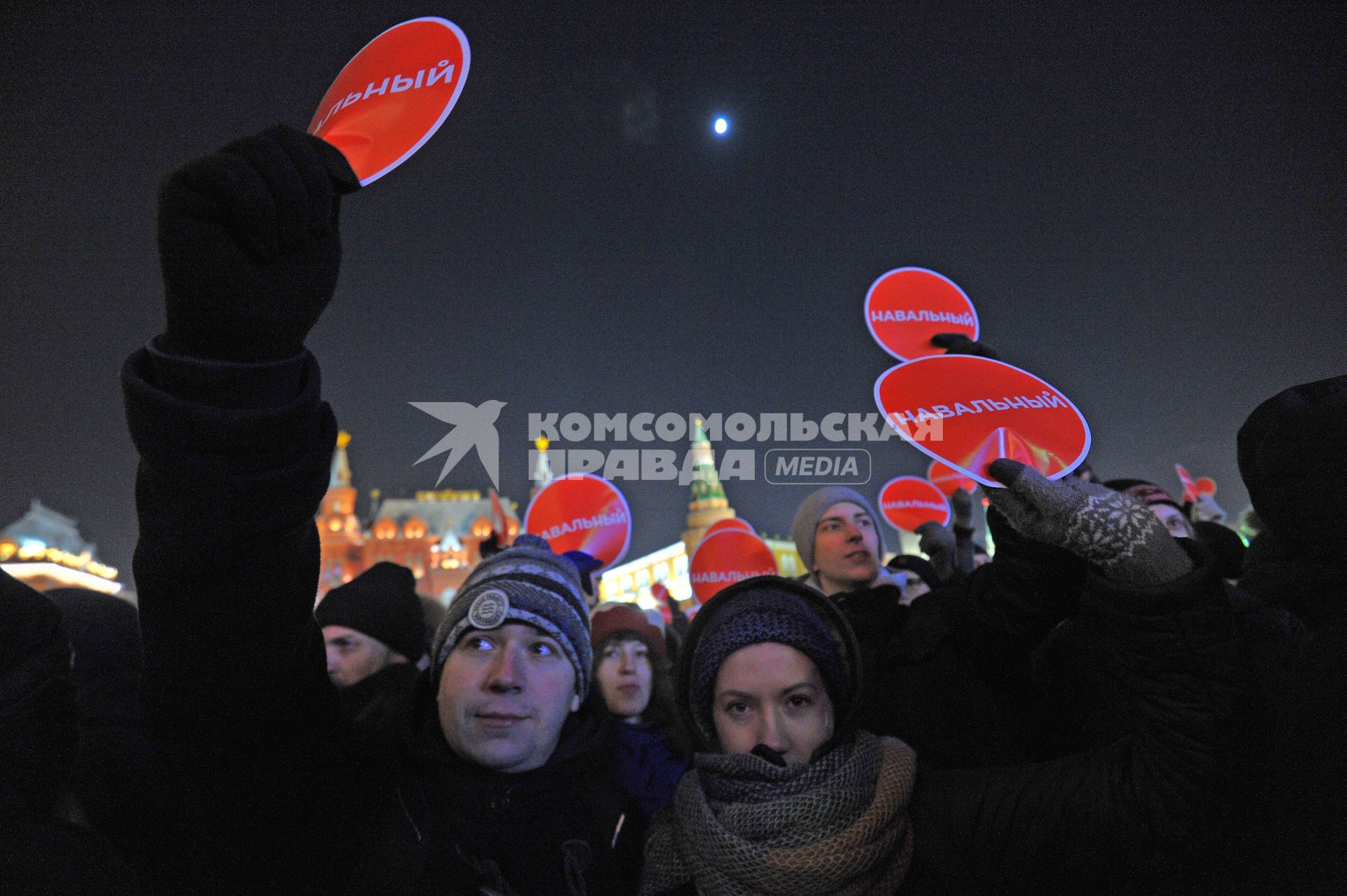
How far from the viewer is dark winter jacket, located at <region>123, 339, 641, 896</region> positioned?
116 cm

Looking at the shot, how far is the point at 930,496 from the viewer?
8.17 m

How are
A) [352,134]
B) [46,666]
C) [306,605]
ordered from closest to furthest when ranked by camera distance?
[306,605] < [46,666] < [352,134]

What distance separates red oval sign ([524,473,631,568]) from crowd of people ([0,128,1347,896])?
409 centimetres

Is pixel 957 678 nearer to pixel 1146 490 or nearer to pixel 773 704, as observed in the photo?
pixel 773 704

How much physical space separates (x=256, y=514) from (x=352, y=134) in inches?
48.3

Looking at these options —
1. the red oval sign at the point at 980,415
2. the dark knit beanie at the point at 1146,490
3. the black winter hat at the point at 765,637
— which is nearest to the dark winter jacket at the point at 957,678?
the red oval sign at the point at 980,415

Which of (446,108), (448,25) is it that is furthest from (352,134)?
(448,25)

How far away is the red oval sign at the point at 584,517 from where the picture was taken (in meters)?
6.90

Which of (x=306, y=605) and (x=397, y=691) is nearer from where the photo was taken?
(x=306, y=605)

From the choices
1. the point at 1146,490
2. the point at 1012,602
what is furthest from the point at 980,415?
the point at 1146,490

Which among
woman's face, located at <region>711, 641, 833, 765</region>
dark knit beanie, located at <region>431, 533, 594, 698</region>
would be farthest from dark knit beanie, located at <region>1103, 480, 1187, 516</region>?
dark knit beanie, located at <region>431, 533, 594, 698</region>

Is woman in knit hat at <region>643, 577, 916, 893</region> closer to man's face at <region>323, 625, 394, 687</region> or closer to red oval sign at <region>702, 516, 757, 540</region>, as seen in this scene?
man's face at <region>323, 625, 394, 687</region>

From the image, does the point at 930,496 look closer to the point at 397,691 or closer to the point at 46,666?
the point at 397,691

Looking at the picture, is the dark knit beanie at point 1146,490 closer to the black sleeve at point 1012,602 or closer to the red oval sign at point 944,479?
the black sleeve at point 1012,602
